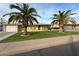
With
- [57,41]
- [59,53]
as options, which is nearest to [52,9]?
[57,41]

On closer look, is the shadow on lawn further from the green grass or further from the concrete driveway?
the concrete driveway

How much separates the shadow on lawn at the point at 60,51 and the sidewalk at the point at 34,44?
14cm

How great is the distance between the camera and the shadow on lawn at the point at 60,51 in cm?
1144

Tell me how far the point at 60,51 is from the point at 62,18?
2596mm

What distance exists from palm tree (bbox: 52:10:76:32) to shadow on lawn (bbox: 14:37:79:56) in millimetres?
1294

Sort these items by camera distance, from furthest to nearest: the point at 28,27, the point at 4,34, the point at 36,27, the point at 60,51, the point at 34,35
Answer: the point at 4,34, the point at 28,27, the point at 36,27, the point at 34,35, the point at 60,51

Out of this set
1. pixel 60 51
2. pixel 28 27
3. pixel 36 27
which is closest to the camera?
pixel 60 51

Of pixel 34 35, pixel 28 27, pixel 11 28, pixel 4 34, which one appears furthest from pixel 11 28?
pixel 34 35

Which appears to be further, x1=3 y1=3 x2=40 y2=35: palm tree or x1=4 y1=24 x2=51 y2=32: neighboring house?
x1=4 y1=24 x2=51 y2=32: neighboring house

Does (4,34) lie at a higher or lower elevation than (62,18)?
lower

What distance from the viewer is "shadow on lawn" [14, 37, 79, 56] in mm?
11438

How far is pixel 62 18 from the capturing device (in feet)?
44.3

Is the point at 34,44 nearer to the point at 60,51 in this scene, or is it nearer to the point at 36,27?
the point at 36,27

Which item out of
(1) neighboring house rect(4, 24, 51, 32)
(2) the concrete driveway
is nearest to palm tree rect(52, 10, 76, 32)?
(1) neighboring house rect(4, 24, 51, 32)
